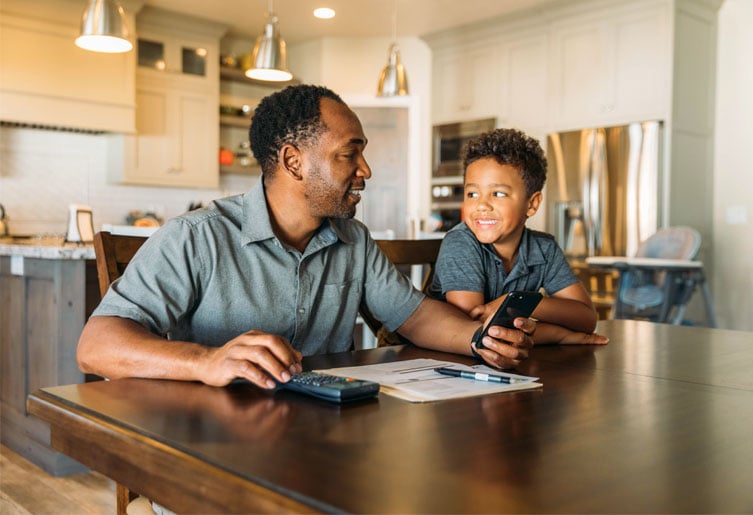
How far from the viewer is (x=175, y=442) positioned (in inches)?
27.2

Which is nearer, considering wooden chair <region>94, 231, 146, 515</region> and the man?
the man

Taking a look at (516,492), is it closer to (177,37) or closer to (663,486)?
(663,486)

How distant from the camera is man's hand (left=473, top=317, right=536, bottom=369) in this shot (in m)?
1.20

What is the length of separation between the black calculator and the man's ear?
0.57 meters

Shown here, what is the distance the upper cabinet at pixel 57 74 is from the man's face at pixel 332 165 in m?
4.41

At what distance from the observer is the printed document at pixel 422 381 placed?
0.94m

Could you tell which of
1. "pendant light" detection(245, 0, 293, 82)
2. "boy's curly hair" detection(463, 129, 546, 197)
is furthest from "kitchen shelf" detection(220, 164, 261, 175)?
"boy's curly hair" detection(463, 129, 546, 197)

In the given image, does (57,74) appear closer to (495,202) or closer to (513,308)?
(495,202)

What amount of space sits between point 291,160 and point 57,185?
4.91 m

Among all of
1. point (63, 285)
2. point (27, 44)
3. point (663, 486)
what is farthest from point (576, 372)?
point (27, 44)

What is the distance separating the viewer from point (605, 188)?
17.3 ft

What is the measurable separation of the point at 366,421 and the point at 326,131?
2.40ft

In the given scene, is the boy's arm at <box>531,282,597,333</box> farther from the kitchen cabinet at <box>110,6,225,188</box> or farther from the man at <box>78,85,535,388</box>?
the kitchen cabinet at <box>110,6,225,188</box>

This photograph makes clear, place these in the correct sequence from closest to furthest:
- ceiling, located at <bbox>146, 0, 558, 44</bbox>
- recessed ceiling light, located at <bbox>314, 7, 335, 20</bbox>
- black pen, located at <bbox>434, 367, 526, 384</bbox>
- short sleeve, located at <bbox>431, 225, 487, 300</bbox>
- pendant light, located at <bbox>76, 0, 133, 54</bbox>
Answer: black pen, located at <bbox>434, 367, 526, 384</bbox> < short sleeve, located at <bbox>431, 225, 487, 300</bbox> < pendant light, located at <bbox>76, 0, 133, 54</bbox> < ceiling, located at <bbox>146, 0, 558, 44</bbox> < recessed ceiling light, located at <bbox>314, 7, 335, 20</bbox>
